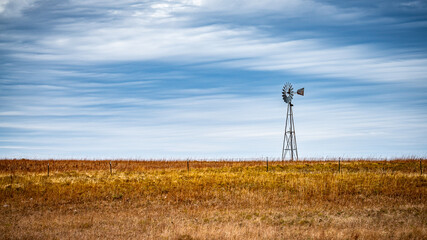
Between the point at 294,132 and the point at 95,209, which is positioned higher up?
the point at 294,132

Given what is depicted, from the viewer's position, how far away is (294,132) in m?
52.5

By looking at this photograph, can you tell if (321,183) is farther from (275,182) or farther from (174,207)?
(174,207)

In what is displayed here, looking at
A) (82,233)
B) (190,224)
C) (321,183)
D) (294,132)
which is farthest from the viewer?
(294,132)

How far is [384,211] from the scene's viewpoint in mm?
21781

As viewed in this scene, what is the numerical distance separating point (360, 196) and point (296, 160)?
25.2 meters

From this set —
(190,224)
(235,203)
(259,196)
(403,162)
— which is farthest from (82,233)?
(403,162)

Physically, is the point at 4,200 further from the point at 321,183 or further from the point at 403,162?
the point at 403,162

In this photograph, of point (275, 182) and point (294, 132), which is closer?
point (275, 182)

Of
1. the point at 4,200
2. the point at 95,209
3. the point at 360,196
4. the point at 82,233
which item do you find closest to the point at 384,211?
the point at 360,196

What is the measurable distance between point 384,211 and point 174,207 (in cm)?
1338

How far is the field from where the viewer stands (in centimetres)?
1609

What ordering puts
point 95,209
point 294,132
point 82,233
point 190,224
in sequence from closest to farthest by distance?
point 82,233
point 190,224
point 95,209
point 294,132

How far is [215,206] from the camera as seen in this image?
86.6 ft

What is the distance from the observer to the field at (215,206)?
16094 millimetres
